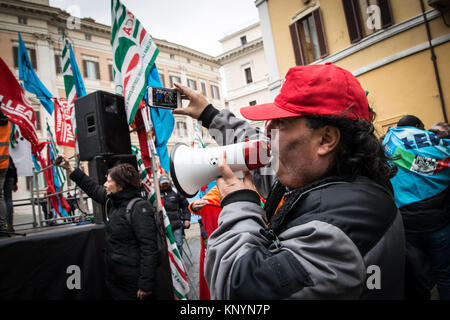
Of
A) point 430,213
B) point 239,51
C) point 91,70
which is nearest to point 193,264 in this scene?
point 430,213

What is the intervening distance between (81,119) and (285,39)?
347 inches

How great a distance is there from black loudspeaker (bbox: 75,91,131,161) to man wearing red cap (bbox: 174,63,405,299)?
2.71m

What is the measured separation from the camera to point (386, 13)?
7.32 m

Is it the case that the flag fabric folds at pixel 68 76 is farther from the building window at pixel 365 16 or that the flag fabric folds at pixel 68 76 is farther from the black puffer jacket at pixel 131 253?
the building window at pixel 365 16

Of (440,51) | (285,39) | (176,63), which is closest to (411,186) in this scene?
(440,51)

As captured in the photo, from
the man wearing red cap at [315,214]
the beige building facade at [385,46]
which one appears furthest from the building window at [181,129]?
the man wearing red cap at [315,214]

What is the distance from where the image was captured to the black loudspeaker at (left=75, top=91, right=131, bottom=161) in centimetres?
332

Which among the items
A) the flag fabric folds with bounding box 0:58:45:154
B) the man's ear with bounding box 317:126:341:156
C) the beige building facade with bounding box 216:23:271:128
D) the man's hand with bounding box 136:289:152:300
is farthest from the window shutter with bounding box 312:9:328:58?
the beige building facade with bounding box 216:23:271:128

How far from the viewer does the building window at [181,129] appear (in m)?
26.6

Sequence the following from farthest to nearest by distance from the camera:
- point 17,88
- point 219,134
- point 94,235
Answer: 1. point 17,88
2. point 94,235
3. point 219,134

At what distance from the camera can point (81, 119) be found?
11.6 feet

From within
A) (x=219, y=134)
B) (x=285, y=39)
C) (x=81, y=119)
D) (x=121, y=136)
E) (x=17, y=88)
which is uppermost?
(x=285, y=39)

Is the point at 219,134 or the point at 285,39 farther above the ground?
the point at 285,39
